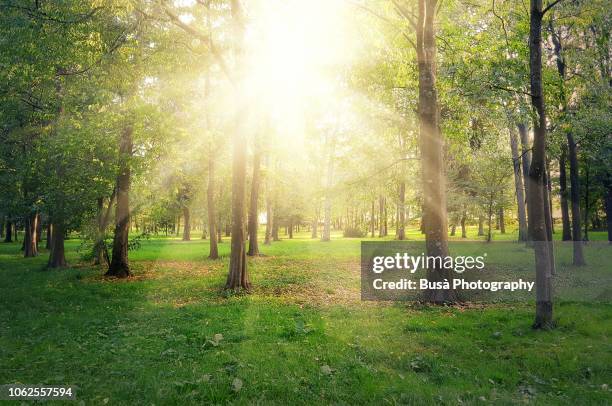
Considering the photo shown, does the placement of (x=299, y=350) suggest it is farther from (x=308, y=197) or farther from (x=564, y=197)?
(x=564, y=197)

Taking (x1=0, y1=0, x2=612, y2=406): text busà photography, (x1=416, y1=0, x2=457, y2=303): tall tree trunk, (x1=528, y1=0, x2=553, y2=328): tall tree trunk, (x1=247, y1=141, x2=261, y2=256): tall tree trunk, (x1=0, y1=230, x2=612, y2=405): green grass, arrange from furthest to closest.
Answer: (x1=247, y1=141, x2=261, y2=256): tall tree trunk, (x1=416, y1=0, x2=457, y2=303): tall tree trunk, (x1=528, y1=0, x2=553, y2=328): tall tree trunk, (x1=0, y1=0, x2=612, y2=406): text busà photography, (x1=0, y1=230, x2=612, y2=405): green grass

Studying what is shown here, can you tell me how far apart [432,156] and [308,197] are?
22.0ft

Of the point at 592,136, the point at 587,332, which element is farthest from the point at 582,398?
the point at 592,136

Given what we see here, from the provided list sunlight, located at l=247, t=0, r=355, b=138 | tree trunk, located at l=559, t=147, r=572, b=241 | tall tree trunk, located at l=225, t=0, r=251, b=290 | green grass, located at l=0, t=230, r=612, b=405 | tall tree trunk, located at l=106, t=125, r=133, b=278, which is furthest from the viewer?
tree trunk, located at l=559, t=147, r=572, b=241

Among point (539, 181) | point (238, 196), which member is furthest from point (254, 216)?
point (539, 181)

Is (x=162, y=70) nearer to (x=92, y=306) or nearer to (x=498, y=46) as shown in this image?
(x=92, y=306)

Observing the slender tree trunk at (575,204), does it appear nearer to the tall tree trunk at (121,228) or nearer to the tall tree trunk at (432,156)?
the tall tree trunk at (432,156)

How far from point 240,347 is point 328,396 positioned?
260 centimetres

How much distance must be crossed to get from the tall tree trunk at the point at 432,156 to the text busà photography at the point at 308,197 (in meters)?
0.06

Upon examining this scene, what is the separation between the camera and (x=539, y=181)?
8367mm

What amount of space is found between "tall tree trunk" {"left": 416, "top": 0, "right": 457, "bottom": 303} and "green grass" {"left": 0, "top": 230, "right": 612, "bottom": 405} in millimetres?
1071

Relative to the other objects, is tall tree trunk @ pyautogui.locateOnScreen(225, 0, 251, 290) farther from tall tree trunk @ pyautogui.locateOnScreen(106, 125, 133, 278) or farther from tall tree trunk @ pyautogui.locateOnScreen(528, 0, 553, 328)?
tall tree trunk @ pyautogui.locateOnScreen(528, 0, 553, 328)

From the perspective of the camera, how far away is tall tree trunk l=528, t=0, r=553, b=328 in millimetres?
8312

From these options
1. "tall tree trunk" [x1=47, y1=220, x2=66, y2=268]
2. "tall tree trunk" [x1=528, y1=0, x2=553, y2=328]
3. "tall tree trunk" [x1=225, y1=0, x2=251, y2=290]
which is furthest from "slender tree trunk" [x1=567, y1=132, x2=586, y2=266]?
"tall tree trunk" [x1=47, y1=220, x2=66, y2=268]
